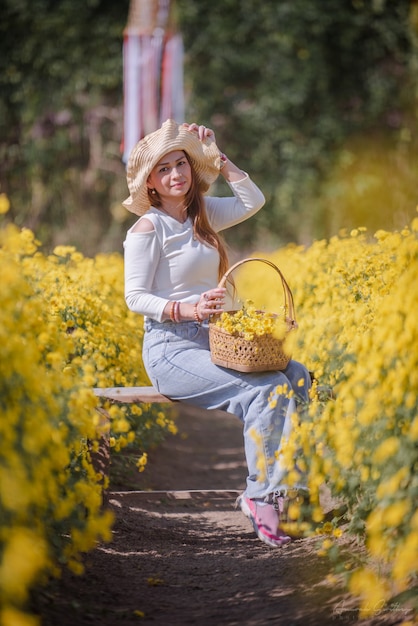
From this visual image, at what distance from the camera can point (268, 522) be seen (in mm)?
3035

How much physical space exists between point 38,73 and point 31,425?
10080 millimetres

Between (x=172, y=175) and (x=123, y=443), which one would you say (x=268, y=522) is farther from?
(x=172, y=175)

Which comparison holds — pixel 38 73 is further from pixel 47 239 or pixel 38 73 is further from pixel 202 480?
pixel 202 480

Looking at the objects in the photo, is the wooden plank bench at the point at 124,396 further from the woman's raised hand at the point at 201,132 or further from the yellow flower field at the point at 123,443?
the woman's raised hand at the point at 201,132

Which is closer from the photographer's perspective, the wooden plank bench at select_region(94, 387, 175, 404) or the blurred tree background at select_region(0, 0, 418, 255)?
the wooden plank bench at select_region(94, 387, 175, 404)

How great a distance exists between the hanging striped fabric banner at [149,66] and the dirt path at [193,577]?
6016mm

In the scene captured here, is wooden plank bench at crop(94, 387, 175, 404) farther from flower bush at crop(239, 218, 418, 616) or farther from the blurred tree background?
the blurred tree background

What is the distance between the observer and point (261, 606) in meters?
2.49

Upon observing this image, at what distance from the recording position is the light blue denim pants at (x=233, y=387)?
9.78ft

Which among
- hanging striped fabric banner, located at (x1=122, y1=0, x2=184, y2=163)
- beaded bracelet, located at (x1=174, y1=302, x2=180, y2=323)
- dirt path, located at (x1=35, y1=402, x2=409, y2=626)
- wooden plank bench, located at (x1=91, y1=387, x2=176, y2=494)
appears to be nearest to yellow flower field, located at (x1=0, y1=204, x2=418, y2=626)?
dirt path, located at (x1=35, y1=402, x2=409, y2=626)

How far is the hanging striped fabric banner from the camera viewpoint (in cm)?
929

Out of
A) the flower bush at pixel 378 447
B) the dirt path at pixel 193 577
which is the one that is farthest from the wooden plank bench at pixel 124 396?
the flower bush at pixel 378 447

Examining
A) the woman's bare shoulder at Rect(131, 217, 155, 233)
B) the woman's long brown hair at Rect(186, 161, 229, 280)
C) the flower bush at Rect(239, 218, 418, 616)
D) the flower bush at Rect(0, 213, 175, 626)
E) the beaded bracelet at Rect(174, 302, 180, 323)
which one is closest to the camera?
the flower bush at Rect(0, 213, 175, 626)

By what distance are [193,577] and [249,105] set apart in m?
9.30
